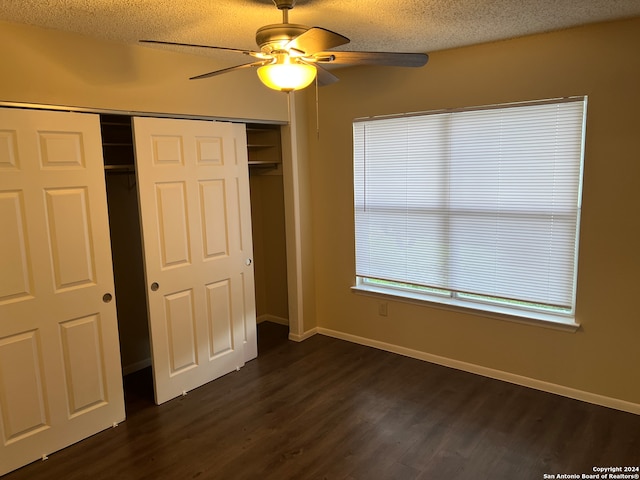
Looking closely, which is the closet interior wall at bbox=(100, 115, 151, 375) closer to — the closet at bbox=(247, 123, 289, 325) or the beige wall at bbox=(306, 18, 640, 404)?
the closet at bbox=(247, 123, 289, 325)

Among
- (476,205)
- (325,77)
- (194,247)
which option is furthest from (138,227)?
(476,205)

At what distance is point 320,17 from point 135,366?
10.2 ft

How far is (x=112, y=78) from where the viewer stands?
9.57ft

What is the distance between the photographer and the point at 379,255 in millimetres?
4121

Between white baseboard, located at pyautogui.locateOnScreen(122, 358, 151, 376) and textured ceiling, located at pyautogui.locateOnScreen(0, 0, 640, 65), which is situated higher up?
textured ceiling, located at pyautogui.locateOnScreen(0, 0, 640, 65)

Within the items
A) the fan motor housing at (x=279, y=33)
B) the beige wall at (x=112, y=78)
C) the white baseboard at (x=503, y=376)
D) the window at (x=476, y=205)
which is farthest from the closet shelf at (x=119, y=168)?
the white baseboard at (x=503, y=376)

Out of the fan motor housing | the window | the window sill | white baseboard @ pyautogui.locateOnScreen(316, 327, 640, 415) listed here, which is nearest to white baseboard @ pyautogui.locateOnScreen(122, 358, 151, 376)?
white baseboard @ pyautogui.locateOnScreen(316, 327, 640, 415)

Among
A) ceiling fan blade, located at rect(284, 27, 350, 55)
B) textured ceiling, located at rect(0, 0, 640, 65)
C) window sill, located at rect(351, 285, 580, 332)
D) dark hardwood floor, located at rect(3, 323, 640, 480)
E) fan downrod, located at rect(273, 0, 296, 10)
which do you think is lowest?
dark hardwood floor, located at rect(3, 323, 640, 480)

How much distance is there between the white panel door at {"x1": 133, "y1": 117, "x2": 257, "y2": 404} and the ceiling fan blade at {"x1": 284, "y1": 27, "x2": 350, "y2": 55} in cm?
163

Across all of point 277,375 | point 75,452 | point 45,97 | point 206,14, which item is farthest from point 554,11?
point 75,452

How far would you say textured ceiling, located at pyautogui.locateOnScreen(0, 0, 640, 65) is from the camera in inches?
91.0

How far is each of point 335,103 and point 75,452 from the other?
10.9ft

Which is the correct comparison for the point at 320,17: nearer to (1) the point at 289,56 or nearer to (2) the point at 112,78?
(1) the point at 289,56

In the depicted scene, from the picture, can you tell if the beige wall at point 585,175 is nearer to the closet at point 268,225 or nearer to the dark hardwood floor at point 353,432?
the dark hardwood floor at point 353,432
